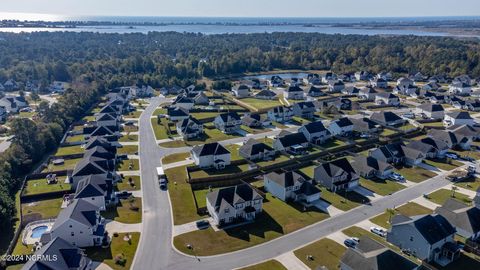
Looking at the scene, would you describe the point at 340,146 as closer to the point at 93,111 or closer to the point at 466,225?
the point at 466,225

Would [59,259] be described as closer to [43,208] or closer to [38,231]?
[38,231]

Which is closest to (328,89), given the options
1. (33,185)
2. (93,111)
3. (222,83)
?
(222,83)

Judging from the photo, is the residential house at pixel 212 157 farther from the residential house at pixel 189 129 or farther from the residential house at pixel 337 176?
the residential house at pixel 337 176

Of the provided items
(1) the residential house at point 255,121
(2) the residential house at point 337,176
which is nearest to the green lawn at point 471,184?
(2) the residential house at point 337,176

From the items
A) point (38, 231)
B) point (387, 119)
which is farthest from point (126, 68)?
point (38, 231)

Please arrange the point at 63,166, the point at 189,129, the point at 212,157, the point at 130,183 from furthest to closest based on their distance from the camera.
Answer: the point at 189,129 < the point at 63,166 < the point at 212,157 < the point at 130,183

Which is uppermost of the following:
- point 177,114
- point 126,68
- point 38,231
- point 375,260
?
point 126,68
